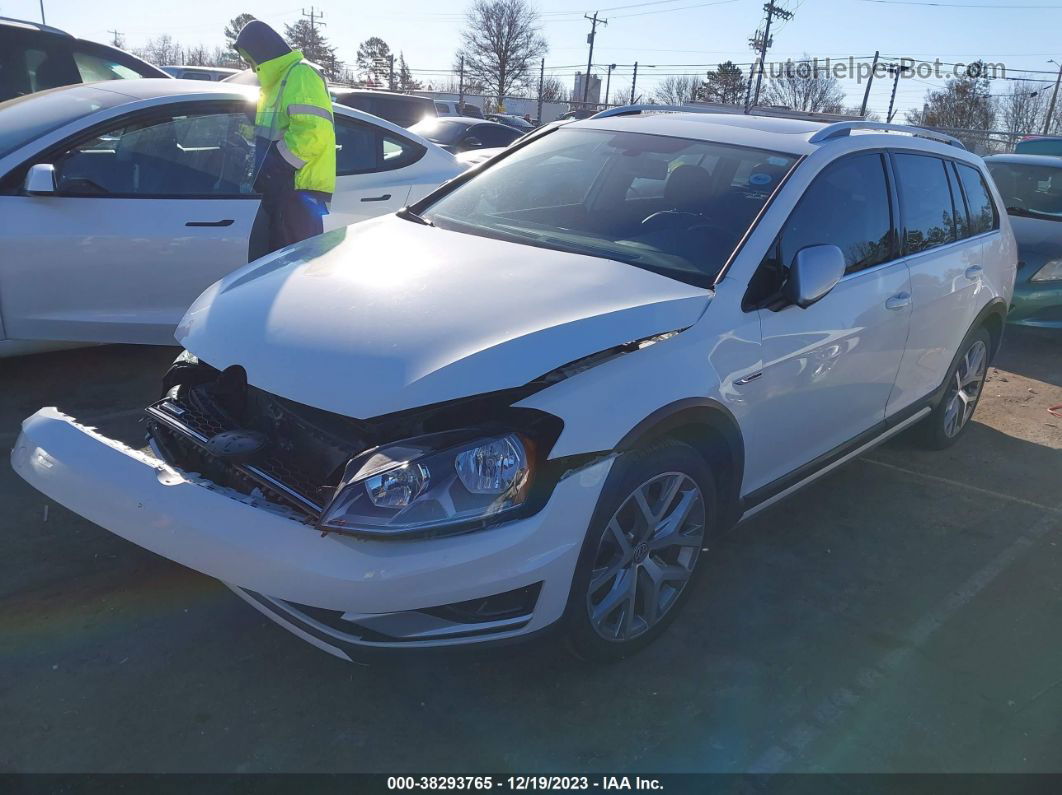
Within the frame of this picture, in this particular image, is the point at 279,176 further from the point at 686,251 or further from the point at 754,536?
the point at 754,536

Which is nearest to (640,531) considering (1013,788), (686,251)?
(686,251)

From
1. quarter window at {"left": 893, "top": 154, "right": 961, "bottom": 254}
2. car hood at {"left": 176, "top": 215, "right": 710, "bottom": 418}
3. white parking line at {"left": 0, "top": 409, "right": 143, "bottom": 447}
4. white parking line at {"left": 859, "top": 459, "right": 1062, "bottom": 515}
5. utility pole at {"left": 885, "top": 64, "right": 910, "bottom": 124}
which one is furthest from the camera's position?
utility pole at {"left": 885, "top": 64, "right": 910, "bottom": 124}

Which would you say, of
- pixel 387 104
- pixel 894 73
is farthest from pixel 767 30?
pixel 387 104

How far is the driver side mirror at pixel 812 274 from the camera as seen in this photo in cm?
301

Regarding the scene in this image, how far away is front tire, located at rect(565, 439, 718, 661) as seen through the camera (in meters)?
2.51

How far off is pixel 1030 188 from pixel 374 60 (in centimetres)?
7145

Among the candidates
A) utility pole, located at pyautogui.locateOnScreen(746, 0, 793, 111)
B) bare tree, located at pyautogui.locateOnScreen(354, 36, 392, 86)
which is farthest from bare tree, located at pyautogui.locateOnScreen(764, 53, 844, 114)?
bare tree, located at pyautogui.locateOnScreen(354, 36, 392, 86)

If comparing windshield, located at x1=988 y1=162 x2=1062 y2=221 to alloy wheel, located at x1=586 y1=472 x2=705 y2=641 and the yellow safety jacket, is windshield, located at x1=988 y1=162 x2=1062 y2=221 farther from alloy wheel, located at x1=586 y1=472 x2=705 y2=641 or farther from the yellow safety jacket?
alloy wheel, located at x1=586 y1=472 x2=705 y2=641

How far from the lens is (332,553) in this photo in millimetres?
2166

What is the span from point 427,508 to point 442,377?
37 cm

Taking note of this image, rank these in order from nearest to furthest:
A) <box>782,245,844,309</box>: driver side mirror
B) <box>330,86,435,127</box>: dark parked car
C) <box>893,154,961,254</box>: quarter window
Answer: <box>782,245,844,309</box>: driver side mirror → <box>893,154,961,254</box>: quarter window → <box>330,86,435,127</box>: dark parked car

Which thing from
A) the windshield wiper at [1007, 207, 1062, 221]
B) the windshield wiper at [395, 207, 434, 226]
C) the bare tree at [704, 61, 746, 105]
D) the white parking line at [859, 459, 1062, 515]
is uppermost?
the bare tree at [704, 61, 746, 105]

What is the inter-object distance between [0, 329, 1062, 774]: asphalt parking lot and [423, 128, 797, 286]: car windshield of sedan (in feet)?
4.52

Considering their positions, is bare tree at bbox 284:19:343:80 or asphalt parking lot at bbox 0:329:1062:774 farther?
bare tree at bbox 284:19:343:80
